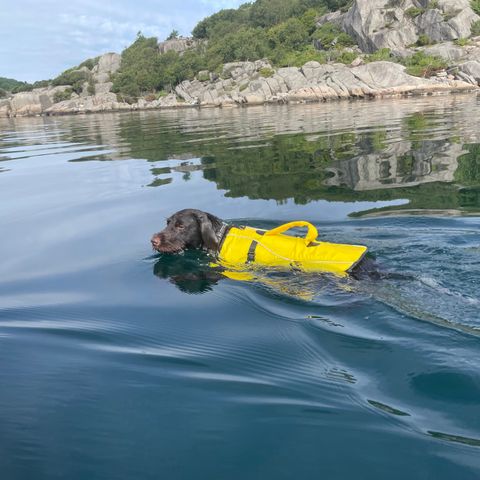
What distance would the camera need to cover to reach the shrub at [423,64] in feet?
195

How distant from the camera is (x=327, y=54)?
75.2m

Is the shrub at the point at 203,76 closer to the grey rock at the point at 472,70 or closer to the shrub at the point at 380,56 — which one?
the shrub at the point at 380,56

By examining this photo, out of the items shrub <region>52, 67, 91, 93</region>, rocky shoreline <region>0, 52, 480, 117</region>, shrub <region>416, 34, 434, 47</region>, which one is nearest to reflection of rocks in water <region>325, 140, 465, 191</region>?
rocky shoreline <region>0, 52, 480, 117</region>

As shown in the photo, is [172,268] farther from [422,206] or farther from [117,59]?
[117,59]

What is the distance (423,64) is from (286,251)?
6259 cm

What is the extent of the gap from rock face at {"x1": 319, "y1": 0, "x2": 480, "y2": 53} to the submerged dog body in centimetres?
7381

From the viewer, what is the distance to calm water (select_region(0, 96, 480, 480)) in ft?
8.68

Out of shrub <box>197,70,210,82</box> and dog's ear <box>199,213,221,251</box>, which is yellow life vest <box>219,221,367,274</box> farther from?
shrub <box>197,70,210,82</box>

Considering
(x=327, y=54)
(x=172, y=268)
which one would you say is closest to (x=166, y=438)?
(x=172, y=268)

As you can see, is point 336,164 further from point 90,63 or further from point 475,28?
point 90,63

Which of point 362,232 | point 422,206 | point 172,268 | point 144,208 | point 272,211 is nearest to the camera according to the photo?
point 172,268

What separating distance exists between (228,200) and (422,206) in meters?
3.31

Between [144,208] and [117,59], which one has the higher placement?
[117,59]

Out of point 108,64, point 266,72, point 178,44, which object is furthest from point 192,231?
point 108,64
